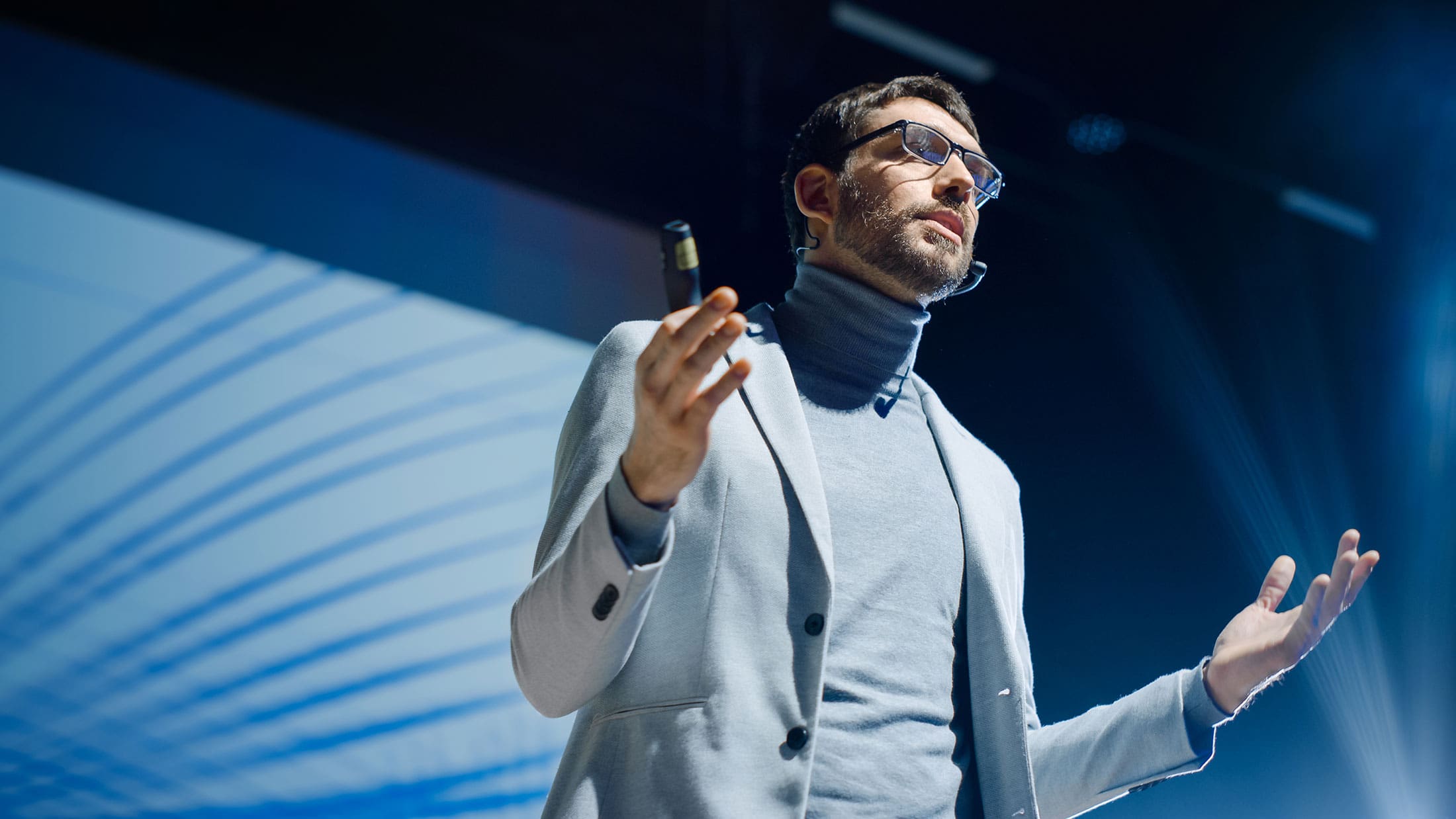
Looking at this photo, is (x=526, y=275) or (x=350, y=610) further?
(x=526, y=275)

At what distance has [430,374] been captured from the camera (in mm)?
2238

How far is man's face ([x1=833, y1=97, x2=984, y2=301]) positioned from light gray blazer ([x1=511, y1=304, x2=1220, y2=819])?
0.29 meters

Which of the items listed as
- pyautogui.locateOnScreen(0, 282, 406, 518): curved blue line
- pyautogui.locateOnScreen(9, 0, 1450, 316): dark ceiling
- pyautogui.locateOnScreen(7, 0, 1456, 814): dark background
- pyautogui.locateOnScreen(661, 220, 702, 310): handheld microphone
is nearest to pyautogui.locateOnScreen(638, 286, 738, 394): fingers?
pyautogui.locateOnScreen(661, 220, 702, 310): handheld microphone

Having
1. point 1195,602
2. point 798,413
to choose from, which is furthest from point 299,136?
point 1195,602

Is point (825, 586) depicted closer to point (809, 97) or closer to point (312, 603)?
point (312, 603)

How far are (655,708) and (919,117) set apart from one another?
3.57 ft

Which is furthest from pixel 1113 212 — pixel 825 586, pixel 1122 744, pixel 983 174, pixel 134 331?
pixel 134 331

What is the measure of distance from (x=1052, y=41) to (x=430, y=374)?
187 centimetres

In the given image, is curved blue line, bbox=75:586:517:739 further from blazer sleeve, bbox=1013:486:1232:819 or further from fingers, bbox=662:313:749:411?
fingers, bbox=662:313:749:411

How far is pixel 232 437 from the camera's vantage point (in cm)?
200

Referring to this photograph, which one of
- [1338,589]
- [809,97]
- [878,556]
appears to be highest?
[809,97]

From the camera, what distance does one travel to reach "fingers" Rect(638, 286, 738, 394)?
32.2 inches

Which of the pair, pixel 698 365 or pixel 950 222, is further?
pixel 950 222

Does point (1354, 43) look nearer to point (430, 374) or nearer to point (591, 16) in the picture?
point (591, 16)
